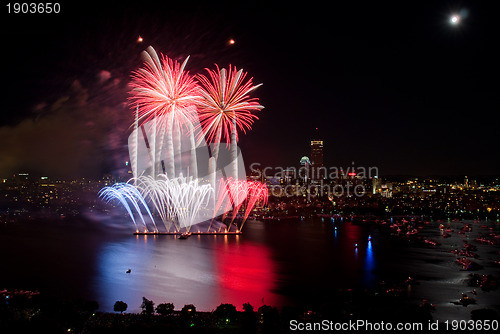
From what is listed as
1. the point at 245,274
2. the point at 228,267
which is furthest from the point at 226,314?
the point at 228,267

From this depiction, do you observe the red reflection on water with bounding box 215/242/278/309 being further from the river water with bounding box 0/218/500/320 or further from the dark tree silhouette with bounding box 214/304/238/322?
the dark tree silhouette with bounding box 214/304/238/322

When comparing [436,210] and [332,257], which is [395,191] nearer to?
[436,210]

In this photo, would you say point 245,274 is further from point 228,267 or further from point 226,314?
point 226,314

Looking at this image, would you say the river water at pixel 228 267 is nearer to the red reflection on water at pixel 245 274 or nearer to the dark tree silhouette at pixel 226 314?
the red reflection on water at pixel 245 274

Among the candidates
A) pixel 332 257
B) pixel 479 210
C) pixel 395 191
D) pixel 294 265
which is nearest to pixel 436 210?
pixel 479 210

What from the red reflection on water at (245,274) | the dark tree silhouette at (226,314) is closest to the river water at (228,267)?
the red reflection on water at (245,274)

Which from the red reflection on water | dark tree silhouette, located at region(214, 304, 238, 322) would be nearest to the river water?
the red reflection on water
